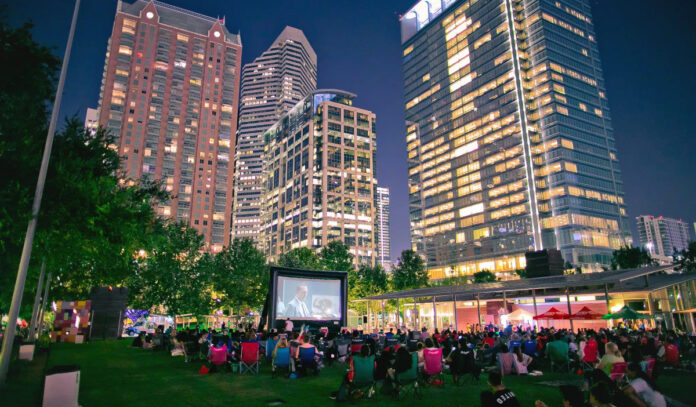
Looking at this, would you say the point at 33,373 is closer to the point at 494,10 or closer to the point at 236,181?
the point at 494,10

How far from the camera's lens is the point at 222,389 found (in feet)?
33.6

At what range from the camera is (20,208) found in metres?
10.9

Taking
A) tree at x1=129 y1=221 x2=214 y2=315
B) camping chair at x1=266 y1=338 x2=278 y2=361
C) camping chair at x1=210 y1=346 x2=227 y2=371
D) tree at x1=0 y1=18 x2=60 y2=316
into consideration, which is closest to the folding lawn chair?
camping chair at x1=210 y1=346 x2=227 y2=371

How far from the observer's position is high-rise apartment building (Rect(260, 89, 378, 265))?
135 meters

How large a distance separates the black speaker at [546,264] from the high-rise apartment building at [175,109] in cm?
9982

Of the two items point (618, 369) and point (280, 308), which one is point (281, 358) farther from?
point (280, 308)

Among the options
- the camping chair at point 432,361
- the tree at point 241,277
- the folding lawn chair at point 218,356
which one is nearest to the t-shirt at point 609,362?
the camping chair at point 432,361

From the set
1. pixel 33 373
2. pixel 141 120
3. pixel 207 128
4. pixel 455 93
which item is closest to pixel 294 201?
pixel 207 128

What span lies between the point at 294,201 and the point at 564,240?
8629 centimetres

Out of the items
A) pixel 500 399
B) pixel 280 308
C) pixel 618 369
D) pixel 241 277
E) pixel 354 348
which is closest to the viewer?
pixel 500 399

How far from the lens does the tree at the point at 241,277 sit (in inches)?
2152

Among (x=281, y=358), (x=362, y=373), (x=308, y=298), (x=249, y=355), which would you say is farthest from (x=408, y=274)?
(x=362, y=373)

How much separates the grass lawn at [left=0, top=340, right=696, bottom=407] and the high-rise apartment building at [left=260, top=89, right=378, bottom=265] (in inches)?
4648

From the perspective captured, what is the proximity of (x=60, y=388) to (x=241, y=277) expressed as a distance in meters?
49.9
